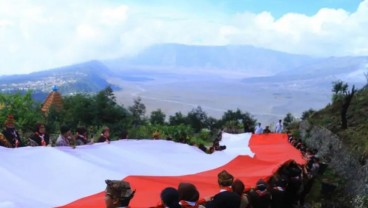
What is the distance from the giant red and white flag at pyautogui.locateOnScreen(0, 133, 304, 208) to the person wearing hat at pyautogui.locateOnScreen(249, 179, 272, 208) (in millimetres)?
622

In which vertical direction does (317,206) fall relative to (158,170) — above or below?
below

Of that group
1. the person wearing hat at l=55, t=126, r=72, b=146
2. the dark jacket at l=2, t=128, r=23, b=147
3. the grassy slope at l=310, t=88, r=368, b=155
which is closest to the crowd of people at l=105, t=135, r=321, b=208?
the person wearing hat at l=55, t=126, r=72, b=146

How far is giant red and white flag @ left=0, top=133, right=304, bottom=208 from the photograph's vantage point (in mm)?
5719

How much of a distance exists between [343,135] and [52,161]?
14175mm

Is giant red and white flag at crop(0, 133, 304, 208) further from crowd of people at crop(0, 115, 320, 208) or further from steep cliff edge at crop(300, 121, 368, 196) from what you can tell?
steep cliff edge at crop(300, 121, 368, 196)

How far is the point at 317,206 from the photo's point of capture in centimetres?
864

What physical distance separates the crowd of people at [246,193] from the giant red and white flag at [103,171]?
1.22 feet

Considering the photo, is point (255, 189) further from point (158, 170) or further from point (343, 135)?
point (343, 135)

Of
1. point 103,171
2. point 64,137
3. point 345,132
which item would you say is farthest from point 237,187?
point 345,132

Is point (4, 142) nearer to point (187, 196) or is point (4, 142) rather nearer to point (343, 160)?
point (187, 196)

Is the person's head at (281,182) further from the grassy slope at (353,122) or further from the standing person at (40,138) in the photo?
the grassy slope at (353,122)

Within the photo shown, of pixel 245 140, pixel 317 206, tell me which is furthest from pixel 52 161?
pixel 245 140

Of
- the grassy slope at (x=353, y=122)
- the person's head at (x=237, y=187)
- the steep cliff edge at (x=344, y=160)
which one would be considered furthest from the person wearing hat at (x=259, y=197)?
the grassy slope at (x=353, y=122)

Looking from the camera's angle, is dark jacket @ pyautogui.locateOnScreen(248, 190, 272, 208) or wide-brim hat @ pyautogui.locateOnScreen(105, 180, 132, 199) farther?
dark jacket @ pyautogui.locateOnScreen(248, 190, 272, 208)
